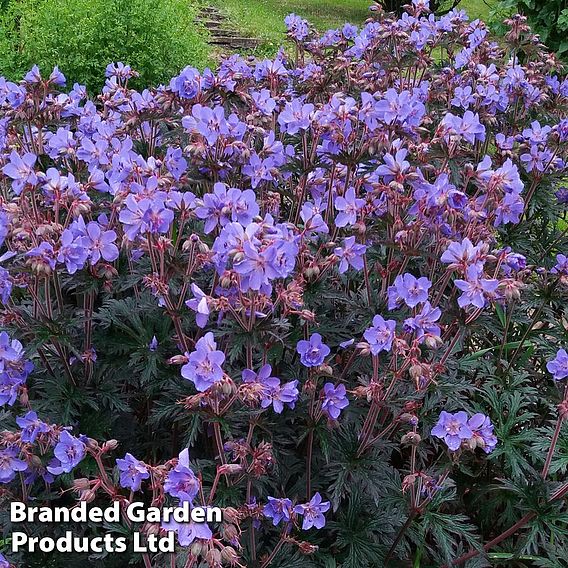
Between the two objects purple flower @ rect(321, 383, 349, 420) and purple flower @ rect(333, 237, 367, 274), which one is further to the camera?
purple flower @ rect(333, 237, 367, 274)

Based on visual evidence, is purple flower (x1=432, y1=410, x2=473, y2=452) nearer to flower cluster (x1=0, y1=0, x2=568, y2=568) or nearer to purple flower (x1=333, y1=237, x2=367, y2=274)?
flower cluster (x1=0, y1=0, x2=568, y2=568)

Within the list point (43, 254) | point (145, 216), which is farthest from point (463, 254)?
point (43, 254)

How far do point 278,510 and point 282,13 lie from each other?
14104 mm

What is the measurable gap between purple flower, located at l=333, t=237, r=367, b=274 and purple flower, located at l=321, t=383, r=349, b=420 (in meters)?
0.36

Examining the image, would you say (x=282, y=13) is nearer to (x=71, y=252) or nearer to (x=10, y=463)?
(x=71, y=252)

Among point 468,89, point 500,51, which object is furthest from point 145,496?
point 500,51

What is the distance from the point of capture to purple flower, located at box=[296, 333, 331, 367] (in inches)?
76.5

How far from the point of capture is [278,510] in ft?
6.49

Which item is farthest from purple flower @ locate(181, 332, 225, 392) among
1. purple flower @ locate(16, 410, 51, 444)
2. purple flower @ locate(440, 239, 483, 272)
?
purple flower @ locate(440, 239, 483, 272)

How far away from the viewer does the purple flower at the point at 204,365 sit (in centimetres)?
163

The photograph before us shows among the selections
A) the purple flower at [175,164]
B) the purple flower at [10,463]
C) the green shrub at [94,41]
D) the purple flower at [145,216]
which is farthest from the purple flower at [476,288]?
the green shrub at [94,41]

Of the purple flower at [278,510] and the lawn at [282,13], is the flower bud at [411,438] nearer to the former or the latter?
the purple flower at [278,510]

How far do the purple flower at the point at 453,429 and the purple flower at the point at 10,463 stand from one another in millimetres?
1146

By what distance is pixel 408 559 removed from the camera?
2.41 meters
